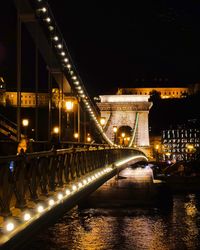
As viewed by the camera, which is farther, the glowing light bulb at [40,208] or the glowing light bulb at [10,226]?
the glowing light bulb at [40,208]

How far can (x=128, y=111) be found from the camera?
188 ft

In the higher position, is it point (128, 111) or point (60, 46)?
point (128, 111)

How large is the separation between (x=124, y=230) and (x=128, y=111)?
34689mm

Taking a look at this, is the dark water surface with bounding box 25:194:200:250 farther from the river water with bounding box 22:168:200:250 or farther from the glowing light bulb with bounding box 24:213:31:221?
the glowing light bulb with bounding box 24:213:31:221

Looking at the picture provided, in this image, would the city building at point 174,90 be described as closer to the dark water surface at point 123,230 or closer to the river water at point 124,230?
the river water at point 124,230

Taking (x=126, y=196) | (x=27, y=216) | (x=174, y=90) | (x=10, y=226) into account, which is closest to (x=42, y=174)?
(x=27, y=216)

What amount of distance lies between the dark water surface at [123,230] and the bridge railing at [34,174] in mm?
9428

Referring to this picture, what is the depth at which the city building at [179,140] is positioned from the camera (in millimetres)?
95594

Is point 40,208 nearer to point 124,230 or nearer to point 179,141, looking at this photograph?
point 124,230

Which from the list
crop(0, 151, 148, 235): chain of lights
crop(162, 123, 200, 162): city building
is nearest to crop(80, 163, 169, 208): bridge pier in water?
crop(0, 151, 148, 235): chain of lights

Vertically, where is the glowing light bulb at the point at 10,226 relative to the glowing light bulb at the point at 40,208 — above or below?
below

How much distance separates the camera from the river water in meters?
21.0

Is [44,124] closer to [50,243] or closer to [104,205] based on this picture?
[104,205]

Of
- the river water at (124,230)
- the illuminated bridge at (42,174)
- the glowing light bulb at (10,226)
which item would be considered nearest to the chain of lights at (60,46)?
the illuminated bridge at (42,174)
